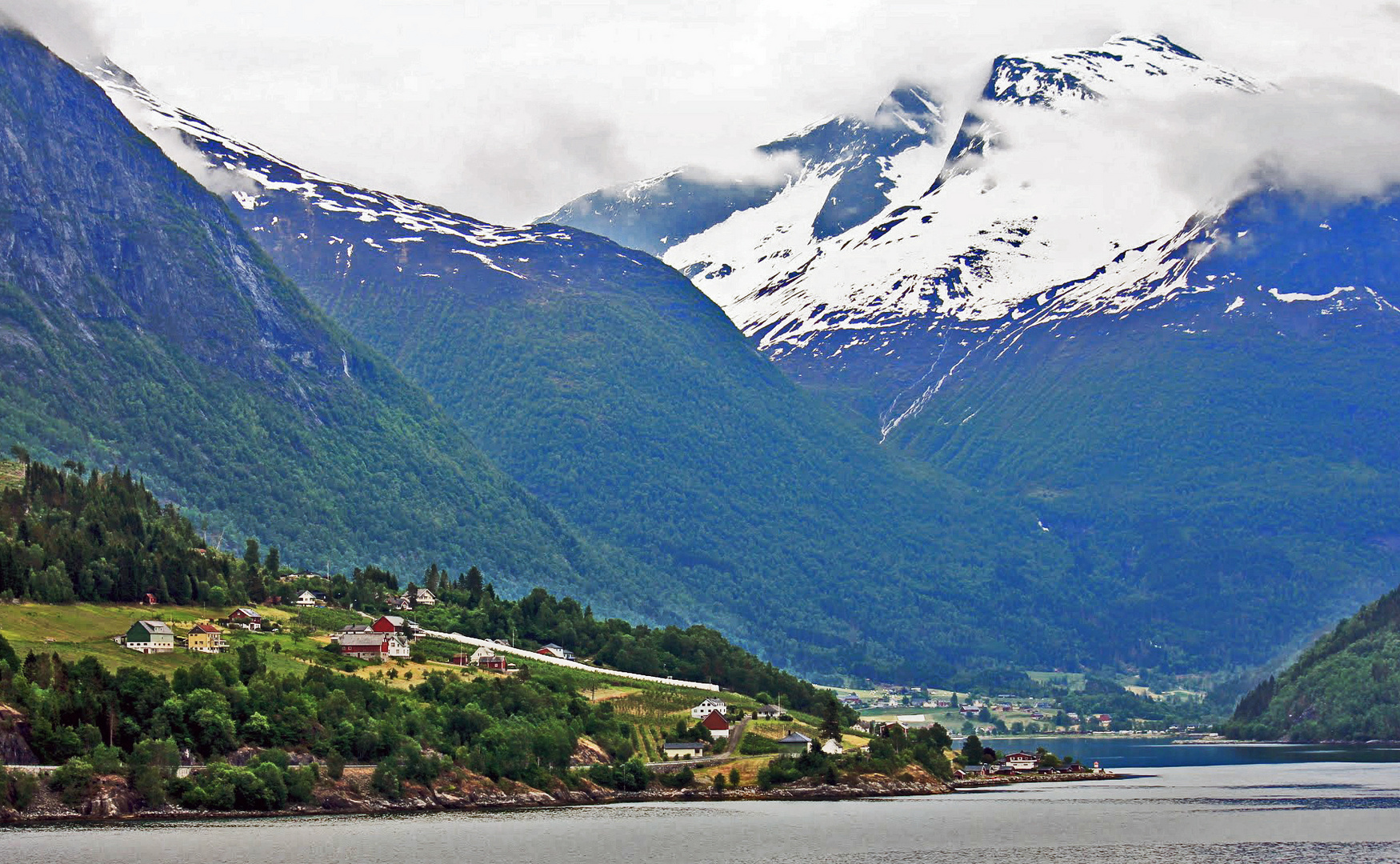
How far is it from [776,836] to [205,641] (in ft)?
200

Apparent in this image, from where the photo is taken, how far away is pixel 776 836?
500 ft

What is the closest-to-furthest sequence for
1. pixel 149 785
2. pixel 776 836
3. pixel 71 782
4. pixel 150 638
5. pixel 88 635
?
pixel 71 782 < pixel 149 785 < pixel 776 836 < pixel 150 638 < pixel 88 635

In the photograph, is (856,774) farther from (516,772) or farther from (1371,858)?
(1371,858)

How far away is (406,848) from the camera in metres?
139

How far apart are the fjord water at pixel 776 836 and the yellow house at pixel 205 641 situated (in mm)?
34997

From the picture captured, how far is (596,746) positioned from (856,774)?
2365 cm

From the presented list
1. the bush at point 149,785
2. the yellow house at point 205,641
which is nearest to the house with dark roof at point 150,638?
the yellow house at point 205,641

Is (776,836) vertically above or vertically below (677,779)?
below

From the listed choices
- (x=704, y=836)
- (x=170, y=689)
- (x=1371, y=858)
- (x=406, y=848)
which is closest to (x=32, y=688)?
(x=170, y=689)

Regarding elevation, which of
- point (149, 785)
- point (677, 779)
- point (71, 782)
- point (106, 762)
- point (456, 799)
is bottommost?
point (456, 799)

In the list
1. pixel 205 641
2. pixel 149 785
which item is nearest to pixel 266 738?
pixel 149 785

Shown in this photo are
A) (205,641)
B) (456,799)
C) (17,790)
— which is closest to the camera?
(17,790)

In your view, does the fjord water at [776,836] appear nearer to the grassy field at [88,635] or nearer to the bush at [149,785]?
the bush at [149,785]

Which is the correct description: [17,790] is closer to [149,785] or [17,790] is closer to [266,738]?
[149,785]
